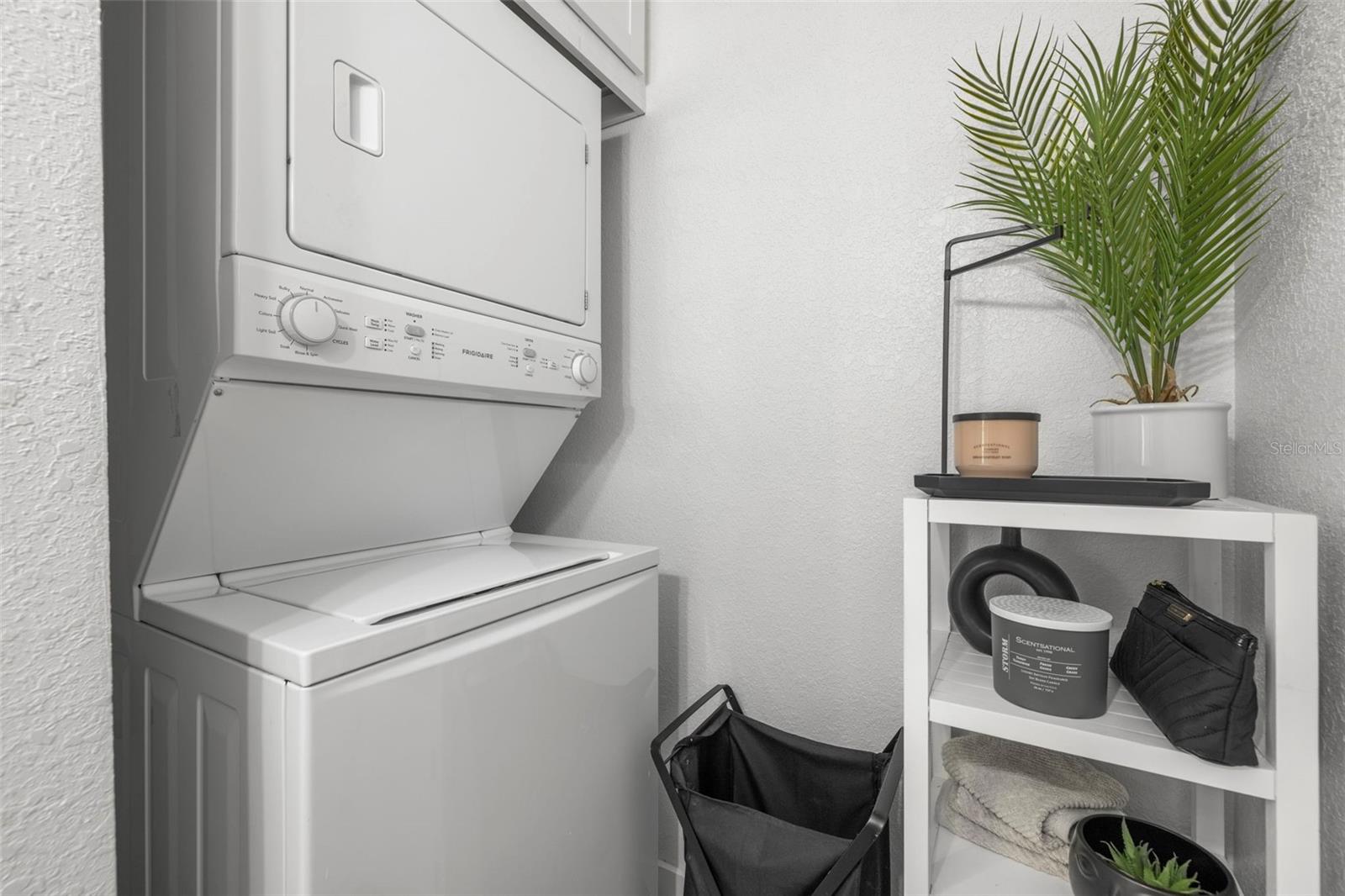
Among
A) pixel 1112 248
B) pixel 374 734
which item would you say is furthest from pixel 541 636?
pixel 1112 248

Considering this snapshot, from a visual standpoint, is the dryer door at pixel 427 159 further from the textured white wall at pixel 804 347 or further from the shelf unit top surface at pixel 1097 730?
the shelf unit top surface at pixel 1097 730

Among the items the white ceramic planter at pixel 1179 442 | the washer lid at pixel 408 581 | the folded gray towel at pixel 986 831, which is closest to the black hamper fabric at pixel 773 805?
the folded gray towel at pixel 986 831

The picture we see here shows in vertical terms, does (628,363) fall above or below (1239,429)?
above

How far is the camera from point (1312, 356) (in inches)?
28.7

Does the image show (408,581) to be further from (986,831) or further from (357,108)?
(986,831)

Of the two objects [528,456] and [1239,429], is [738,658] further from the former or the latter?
[1239,429]

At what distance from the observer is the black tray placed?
27.2 inches

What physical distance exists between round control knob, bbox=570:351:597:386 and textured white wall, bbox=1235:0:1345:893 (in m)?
1.09

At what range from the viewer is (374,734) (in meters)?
0.67

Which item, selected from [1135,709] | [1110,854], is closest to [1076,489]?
[1135,709]

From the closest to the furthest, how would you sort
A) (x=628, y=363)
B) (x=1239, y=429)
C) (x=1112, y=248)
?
1. (x=1112, y=248)
2. (x=1239, y=429)
3. (x=628, y=363)

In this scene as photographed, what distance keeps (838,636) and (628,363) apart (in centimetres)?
79

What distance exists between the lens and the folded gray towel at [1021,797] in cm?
88

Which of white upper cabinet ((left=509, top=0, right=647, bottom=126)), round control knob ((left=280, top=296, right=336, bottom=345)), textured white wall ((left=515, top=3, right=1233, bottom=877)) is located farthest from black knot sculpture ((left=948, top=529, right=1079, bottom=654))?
white upper cabinet ((left=509, top=0, right=647, bottom=126))
